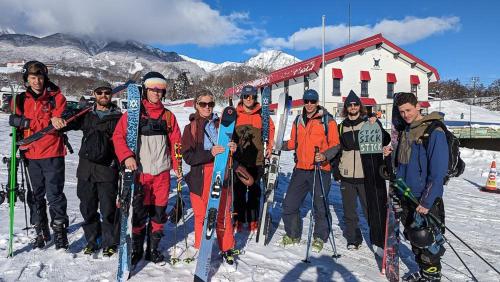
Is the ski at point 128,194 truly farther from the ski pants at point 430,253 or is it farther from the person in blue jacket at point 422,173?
the ski pants at point 430,253

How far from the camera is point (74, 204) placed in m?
6.32

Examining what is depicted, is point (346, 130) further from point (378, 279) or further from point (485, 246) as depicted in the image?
point (485, 246)

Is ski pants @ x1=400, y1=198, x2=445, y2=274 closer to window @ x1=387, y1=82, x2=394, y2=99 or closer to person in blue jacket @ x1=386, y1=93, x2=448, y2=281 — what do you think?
person in blue jacket @ x1=386, y1=93, x2=448, y2=281

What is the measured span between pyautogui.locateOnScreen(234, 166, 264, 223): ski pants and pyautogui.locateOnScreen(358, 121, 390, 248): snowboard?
62.6 inches

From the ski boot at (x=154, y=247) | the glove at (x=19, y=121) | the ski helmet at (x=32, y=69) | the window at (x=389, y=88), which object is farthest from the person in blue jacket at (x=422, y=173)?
the window at (x=389, y=88)

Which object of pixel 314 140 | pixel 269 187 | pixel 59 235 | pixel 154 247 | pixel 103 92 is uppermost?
pixel 103 92

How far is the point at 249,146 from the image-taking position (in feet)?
17.9

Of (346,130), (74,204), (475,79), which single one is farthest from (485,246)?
(475,79)

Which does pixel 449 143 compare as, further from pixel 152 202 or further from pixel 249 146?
pixel 152 202

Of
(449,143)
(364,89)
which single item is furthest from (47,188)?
(364,89)

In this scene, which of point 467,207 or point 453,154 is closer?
point 453,154

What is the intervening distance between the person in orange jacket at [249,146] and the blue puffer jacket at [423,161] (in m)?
1.99

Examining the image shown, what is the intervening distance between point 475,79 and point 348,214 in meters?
67.3

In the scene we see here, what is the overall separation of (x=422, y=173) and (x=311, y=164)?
151 cm
